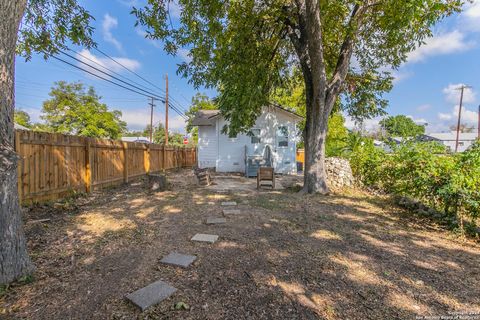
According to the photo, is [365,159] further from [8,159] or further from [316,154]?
[8,159]

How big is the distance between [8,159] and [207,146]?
1196 centimetres

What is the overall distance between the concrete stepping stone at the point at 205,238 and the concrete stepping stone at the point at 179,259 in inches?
21.3

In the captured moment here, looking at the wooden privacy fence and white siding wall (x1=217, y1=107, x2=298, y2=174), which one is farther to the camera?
white siding wall (x1=217, y1=107, x2=298, y2=174)

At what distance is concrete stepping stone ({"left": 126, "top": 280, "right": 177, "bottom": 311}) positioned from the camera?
6.89ft

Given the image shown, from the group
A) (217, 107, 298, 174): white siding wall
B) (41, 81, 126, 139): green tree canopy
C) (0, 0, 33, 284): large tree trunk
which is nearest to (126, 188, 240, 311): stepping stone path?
(0, 0, 33, 284): large tree trunk

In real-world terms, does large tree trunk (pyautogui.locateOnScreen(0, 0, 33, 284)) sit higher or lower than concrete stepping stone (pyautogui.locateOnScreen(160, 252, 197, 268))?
higher

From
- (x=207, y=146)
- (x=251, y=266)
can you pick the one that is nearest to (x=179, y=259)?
(x=251, y=266)

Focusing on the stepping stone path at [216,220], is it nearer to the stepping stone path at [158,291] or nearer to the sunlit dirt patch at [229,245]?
the sunlit dirt patch at [229,245]

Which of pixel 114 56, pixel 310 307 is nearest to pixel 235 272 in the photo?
pixel 310 307

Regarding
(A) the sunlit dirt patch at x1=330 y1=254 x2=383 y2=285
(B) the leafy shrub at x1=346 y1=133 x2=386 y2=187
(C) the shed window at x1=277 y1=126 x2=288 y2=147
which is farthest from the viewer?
(C) the shed window at x1=277 y1=126 x2=288 y2=147

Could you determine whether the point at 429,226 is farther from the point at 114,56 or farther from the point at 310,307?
the point at 114,56

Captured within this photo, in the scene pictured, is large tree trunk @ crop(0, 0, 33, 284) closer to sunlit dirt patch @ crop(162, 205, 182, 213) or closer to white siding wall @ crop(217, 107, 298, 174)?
sunlit dirt patch @ crop(162, 205, 182, 213)

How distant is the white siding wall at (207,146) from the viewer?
14.1 meters

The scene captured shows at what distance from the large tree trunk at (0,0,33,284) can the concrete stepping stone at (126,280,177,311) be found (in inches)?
52.3
